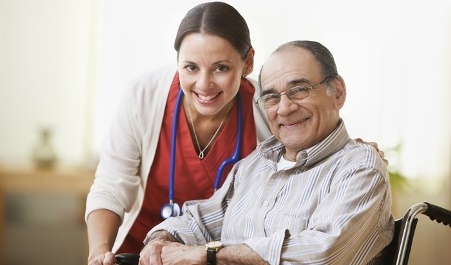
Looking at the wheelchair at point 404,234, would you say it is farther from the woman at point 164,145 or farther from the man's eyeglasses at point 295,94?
the man's eyeglasses at point 295,94

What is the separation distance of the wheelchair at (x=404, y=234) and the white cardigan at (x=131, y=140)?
32 centimetres

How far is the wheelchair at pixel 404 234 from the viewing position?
1743mm

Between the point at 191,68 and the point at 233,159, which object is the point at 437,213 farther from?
the point at 191,68

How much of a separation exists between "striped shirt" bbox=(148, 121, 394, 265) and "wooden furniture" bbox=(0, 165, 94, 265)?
1654 mm

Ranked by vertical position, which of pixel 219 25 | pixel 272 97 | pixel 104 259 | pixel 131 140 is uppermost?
pixel 219 25

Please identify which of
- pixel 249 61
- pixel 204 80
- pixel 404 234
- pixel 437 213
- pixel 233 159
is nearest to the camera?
pixel 404 234

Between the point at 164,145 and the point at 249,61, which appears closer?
the point at 249,61

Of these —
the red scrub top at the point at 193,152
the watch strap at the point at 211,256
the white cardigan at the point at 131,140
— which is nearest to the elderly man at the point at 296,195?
the watch strap at the point at 211,256

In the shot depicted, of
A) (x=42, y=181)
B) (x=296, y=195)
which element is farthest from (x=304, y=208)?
(x=42, y=181)

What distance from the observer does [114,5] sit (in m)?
3.77

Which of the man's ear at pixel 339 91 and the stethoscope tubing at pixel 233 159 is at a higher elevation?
the man's ear at pixel 339 91

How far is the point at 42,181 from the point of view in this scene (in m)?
3.72

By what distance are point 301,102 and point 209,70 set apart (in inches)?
11.1

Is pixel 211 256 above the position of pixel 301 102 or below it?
below
